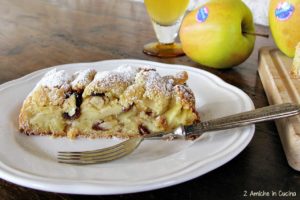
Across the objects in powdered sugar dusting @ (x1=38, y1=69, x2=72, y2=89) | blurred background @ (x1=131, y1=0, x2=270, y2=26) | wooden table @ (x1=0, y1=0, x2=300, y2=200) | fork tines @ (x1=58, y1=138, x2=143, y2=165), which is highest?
powdered sugar dusting @ (x1=38, y1=69, x2=72, y2=89)

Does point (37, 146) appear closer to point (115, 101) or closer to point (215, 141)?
point (115, 101)

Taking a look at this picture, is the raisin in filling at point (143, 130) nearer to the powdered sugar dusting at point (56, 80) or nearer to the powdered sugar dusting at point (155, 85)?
the powdered sugar dusting at point (155, 85)

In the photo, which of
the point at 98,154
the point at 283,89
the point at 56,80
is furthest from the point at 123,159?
the point at 283,89

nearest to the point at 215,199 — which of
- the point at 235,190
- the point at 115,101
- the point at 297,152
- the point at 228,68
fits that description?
the point at 235,190

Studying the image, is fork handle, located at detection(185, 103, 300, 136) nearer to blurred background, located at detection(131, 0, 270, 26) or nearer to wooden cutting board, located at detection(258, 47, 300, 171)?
wooden cutting board, located at detection(258, 47, 300, 171)

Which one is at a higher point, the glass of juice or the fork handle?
the fork handle

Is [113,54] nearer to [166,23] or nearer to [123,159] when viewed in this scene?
[166,23]

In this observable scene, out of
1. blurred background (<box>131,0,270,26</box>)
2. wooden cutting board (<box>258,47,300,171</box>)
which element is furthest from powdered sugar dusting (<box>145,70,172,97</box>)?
blurred background (<box>131,0,270,26</box>)
